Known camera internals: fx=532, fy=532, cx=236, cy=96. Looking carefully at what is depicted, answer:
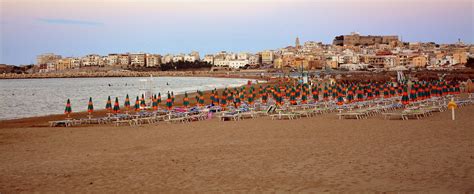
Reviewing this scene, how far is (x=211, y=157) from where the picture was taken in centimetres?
1068

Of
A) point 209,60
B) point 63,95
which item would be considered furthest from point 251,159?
point 209,60

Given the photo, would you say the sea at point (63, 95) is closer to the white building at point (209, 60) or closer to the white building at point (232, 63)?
the white building at point (232, 63)

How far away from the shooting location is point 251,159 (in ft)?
33.8

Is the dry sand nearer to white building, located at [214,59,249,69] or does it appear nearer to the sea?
the sea

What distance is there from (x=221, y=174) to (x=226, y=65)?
17864 centimetres

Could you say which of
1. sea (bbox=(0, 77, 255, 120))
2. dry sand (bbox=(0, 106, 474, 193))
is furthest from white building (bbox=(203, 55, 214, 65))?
dry sand (bbox=(0, 106, 474, 193))

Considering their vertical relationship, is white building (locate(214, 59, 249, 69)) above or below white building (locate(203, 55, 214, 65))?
below

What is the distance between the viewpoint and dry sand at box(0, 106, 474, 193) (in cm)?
812

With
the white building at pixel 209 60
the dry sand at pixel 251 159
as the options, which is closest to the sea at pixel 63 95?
the dry sand at pixel 251 159

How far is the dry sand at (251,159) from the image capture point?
8.12 metres

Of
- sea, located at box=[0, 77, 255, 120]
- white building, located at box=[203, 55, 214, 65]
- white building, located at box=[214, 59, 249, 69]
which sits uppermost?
white building, located at box=[203, 55, 214, 65]

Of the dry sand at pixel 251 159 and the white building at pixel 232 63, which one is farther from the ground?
the white building at pixel 232 63

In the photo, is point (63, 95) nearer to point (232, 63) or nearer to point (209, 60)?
point (232, 63)

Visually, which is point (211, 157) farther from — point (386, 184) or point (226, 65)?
point (226, 65)
